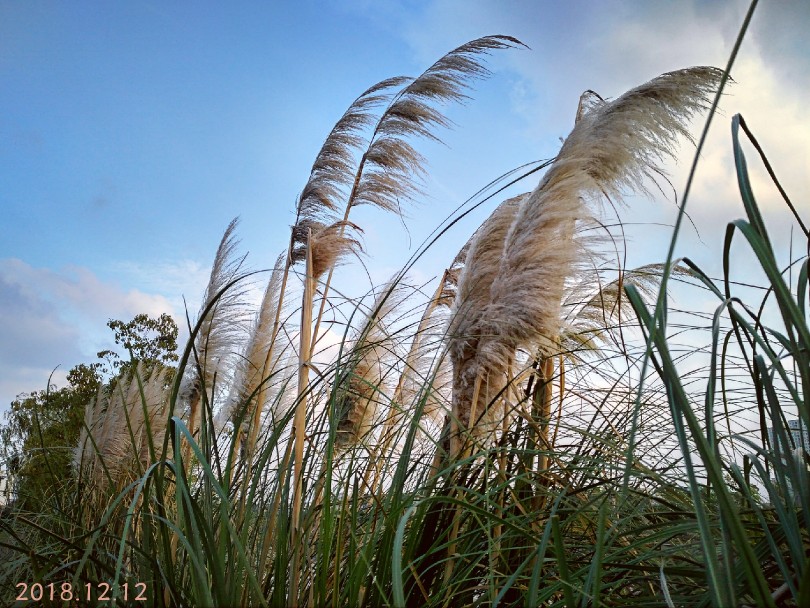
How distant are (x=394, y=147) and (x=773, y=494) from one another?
3.52 metres

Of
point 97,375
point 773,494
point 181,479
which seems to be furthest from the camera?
point 97,375

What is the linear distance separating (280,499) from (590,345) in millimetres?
1567

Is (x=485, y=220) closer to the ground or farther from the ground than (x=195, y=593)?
farther from the ground

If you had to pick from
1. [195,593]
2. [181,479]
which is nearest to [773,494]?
[181,479]

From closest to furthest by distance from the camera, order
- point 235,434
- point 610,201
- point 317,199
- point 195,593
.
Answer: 1. point 195,593
2. point 235,434
3. point 610,201
4. point 317,199

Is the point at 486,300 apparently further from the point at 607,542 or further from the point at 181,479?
the point at 181,479

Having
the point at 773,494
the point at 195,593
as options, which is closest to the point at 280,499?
the point at 195,593

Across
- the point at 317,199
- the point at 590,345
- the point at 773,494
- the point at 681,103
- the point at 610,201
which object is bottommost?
the point at 773,494

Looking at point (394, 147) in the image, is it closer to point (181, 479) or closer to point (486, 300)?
point (486, 300)

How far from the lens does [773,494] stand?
1362mm

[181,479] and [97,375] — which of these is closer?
[181,479]

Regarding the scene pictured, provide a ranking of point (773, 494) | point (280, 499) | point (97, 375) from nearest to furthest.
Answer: point (773, 494) → point (280, 499) → point (97, 375)

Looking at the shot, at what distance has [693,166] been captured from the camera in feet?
2.91

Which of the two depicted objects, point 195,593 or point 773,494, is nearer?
point 773,494
